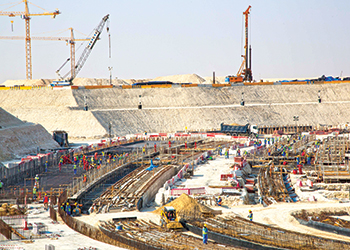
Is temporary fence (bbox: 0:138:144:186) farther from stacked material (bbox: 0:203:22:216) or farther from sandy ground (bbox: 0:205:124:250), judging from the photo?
sandy ground (bbox: 0:205:124:250)

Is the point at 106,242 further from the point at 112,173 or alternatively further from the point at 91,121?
the point at 91,121

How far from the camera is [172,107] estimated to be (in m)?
91.6

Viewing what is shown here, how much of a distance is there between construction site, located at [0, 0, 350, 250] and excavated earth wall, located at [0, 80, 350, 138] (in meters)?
0.30

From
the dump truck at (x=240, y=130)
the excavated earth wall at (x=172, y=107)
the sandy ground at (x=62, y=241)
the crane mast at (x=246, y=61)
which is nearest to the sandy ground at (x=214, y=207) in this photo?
the sandy ground at (x=62, y=241)

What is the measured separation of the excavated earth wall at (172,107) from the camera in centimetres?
7981

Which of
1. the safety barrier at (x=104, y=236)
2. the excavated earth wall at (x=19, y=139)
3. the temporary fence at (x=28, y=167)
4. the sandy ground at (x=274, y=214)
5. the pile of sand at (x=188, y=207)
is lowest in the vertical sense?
the sandy ground at (x=274, y=214)

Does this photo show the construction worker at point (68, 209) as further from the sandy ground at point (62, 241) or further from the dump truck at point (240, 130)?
the dump truck at point (240, 130)

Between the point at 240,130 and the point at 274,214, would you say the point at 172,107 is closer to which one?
the point at 240,130

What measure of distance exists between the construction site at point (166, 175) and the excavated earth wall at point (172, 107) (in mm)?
305

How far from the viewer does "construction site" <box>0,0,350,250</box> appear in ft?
77.0

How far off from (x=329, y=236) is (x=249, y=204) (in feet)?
27.1

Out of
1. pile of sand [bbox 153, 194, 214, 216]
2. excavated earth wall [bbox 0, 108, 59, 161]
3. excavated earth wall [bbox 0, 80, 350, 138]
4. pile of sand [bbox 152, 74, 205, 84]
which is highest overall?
pile of sand [bbox 152, 74, 205, 84]

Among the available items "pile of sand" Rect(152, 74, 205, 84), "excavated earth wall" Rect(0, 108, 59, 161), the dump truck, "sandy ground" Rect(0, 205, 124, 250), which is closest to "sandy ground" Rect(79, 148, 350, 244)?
"sandy ground" Rect(0, 205, 124, 250)

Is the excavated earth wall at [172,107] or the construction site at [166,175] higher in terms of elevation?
the excavated earth wall at [172,107]
